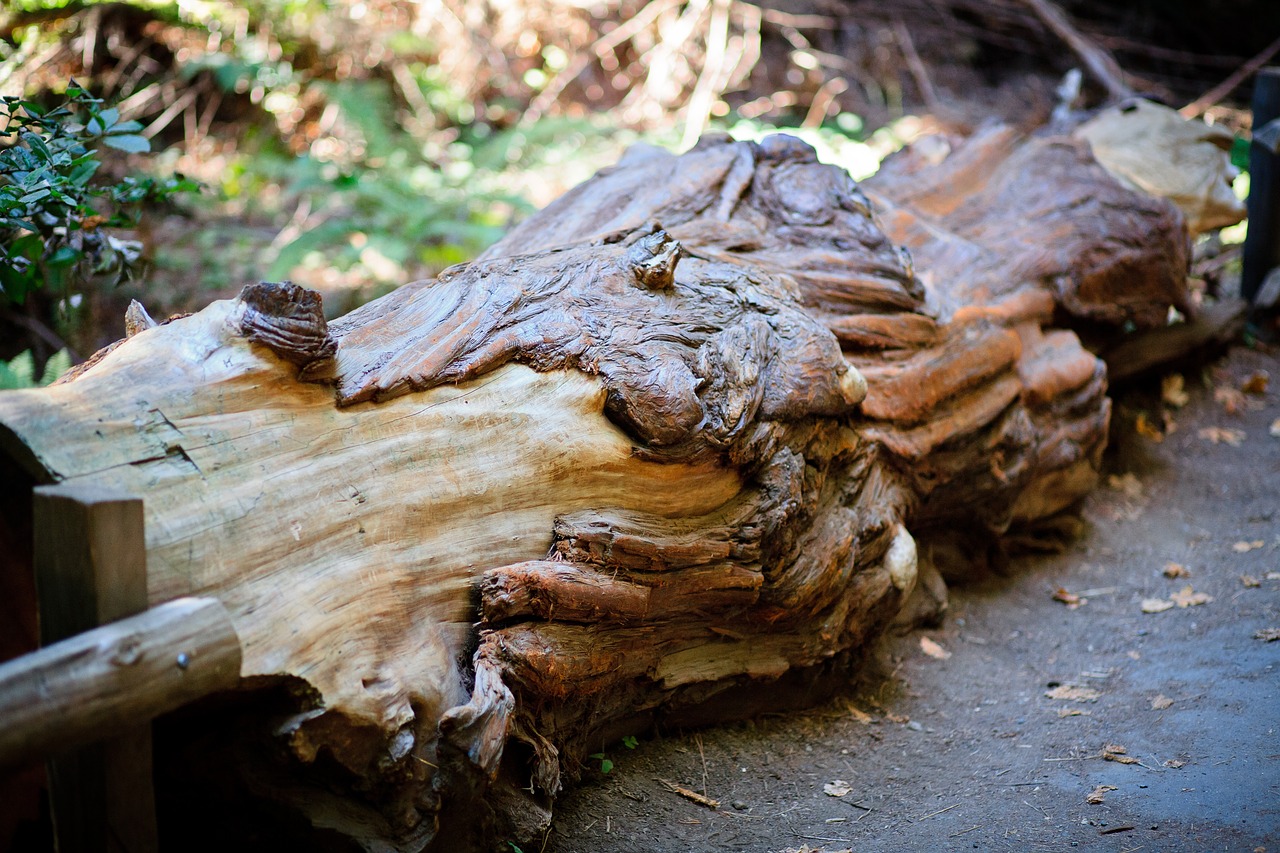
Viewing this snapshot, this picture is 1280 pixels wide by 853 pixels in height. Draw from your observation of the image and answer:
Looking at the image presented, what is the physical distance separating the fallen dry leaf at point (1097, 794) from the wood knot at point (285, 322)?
2.48 meters

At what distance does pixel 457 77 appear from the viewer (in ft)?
31.5

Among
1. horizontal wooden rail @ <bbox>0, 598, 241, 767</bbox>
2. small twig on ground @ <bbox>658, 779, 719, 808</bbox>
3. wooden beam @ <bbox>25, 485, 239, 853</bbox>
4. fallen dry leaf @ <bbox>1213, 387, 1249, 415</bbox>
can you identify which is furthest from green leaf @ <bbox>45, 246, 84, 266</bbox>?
fallen dry leaf @ <bbox>1213, 387, 1249, 415</bbox>

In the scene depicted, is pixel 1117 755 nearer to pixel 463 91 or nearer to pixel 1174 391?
pixel 1174 391

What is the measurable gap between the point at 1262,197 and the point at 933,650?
4.65 meters

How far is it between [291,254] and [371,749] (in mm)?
5336


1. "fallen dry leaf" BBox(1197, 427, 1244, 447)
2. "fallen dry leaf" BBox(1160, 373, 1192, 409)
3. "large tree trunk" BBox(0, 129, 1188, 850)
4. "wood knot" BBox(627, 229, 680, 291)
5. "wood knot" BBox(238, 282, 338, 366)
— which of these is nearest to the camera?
"large tree trunk" BBox(0, 129, 1188, 850)

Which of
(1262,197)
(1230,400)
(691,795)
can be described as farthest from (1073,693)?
(1262,197)

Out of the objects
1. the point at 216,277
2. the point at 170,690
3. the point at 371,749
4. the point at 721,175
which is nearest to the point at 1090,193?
the point at 721,175

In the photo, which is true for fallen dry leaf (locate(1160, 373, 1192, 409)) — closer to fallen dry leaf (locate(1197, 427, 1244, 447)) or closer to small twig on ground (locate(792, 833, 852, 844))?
fallen dry leaf (locate(1197, 427, 1244, 447))

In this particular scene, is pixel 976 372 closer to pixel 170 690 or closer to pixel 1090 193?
pixel 1090 193

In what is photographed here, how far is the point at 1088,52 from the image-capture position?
29.7ft

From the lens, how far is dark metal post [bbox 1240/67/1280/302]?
6273 millimetres

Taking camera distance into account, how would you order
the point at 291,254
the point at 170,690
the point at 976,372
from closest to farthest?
the point at 170,690, the point at 976,372, the point at 291,254

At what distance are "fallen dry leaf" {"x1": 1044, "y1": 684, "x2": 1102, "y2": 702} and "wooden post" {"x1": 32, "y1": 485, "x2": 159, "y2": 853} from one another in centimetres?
307
